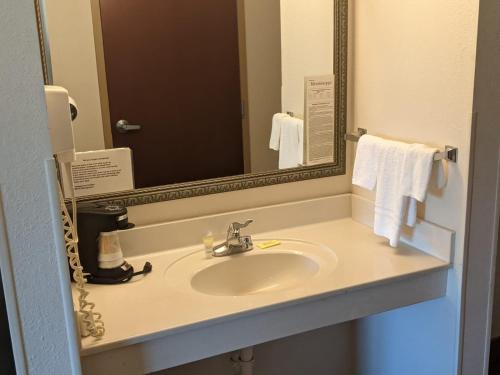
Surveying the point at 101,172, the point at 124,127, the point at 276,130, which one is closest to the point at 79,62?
the point at 124,127

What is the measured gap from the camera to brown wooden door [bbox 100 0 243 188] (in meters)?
1.53

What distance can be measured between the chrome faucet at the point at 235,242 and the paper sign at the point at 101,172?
334mm

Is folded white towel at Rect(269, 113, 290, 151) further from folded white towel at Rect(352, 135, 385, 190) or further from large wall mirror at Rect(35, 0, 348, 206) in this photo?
folded white towel at Rect(352, 135, 385, 190)

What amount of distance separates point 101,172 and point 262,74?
601 mm

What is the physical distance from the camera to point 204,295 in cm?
135

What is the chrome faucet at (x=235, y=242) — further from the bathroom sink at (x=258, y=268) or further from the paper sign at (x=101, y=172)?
the paper sign at (x=101, y=172)

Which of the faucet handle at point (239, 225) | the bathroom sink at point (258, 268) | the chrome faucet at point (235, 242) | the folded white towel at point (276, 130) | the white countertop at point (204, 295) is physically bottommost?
the bathroom sink at point (258, 268)

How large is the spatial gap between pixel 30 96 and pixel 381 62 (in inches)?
44.3

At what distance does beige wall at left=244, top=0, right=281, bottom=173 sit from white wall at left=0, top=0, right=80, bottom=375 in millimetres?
859

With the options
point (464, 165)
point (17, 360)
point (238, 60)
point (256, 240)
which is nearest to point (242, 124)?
point (238, 60)

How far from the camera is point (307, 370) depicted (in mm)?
1998

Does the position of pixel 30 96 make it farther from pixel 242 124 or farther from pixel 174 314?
pixel 242 124

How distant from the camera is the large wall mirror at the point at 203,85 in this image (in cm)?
150

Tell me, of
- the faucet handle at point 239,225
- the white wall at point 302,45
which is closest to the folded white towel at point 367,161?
the white wall at point 302,45
